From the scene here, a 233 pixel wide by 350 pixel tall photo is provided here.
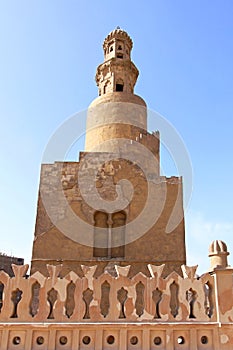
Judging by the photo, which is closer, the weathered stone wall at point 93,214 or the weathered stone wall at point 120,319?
the weathered stone wall at point 120,319

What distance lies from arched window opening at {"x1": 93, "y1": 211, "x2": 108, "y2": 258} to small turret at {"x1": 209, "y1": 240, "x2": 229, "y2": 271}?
6.10 m

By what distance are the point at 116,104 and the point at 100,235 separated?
6784 millimetres

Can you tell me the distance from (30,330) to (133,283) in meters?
1.81

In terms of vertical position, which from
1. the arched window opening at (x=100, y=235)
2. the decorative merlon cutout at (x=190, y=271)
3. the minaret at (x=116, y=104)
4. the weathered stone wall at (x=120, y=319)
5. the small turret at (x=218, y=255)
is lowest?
the weathered stone wall at (x=120, y=319)

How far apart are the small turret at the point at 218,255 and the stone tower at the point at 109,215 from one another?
5.30m

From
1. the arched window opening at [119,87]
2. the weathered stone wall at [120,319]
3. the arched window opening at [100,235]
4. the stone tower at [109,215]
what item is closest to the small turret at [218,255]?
the weathered stone wall at [120,319]

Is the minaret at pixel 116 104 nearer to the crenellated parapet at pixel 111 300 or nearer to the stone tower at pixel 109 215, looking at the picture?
the stone tower at pixel 109 215

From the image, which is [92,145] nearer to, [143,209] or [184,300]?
[143,209]

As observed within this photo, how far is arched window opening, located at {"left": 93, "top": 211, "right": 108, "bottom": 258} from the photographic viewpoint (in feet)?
37.6

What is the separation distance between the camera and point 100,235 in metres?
11.7

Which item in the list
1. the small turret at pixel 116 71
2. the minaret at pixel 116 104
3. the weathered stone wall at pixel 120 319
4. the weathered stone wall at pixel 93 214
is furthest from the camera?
the small turret at pixel 116 71

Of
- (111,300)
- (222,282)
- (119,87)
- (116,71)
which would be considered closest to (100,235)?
(111,300)

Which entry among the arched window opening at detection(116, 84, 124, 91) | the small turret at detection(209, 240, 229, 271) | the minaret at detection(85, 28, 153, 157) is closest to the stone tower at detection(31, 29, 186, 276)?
the minaret at detection(85, 28, 153, 157)

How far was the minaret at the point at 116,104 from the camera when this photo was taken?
1474 cm
